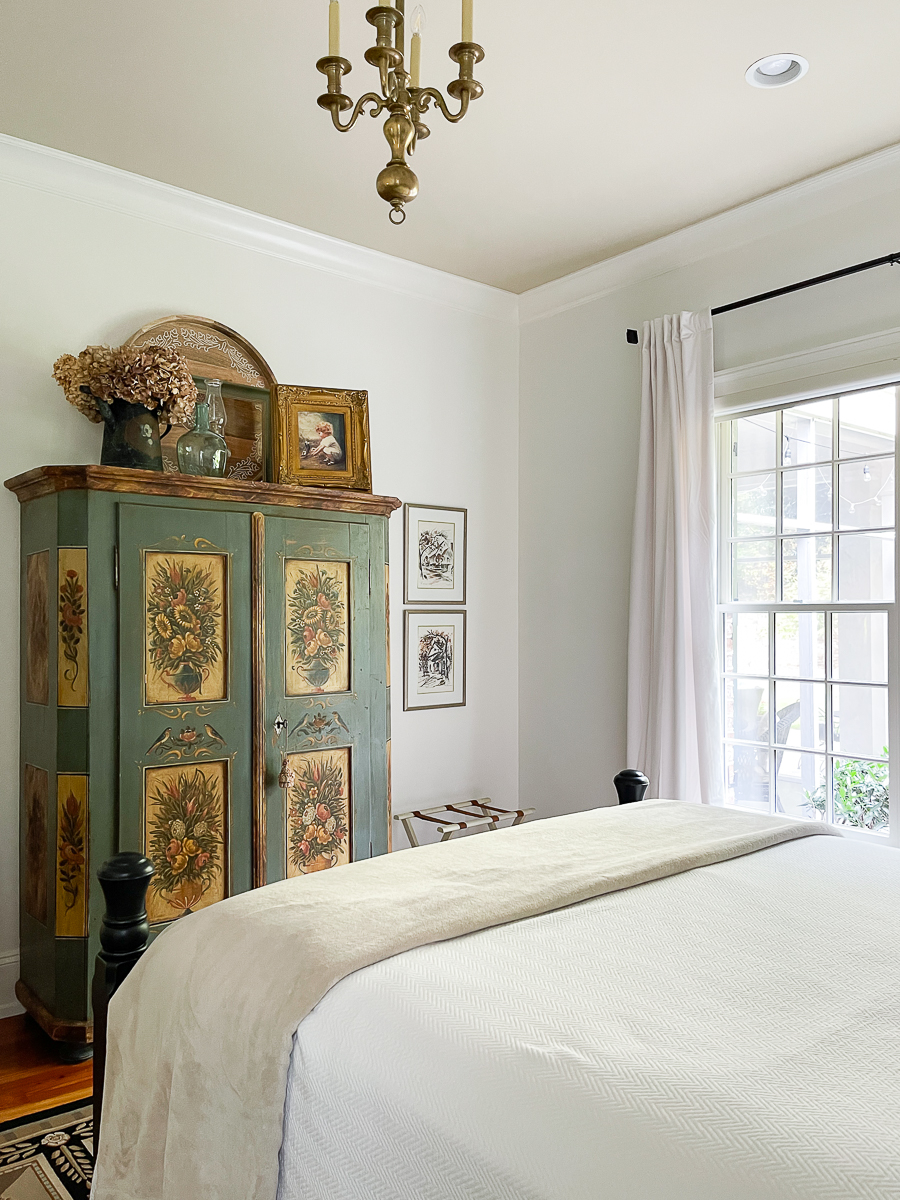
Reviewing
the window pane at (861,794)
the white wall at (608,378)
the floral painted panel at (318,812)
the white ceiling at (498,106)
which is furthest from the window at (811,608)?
the floral painted panel at (318,812)

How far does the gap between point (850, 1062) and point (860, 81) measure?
2.77m

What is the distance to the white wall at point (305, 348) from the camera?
10.1ft

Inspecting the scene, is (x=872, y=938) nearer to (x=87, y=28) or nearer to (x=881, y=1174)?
(x=881, y=1174)

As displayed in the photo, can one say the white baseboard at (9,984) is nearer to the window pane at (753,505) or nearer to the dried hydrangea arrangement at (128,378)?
the dried hydrangea arrangement at (128,378)

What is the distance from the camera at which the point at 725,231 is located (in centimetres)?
366

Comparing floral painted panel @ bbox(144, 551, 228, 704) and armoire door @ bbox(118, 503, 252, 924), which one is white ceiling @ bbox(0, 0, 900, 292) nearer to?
armoire door @ bbox(118, 503, 252, 924)

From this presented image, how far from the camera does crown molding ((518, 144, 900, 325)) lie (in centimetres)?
319

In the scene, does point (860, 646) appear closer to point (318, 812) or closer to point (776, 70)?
point (776, 70)

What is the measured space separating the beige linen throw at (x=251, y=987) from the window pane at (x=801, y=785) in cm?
170

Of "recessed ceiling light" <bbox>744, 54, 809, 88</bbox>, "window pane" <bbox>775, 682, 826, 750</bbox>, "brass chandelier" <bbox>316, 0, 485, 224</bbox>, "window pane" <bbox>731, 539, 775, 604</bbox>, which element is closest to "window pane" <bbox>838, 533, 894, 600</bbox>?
"window pane" <bbox>731, 539, 775, 604</bbox>

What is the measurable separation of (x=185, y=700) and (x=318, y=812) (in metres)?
0.65

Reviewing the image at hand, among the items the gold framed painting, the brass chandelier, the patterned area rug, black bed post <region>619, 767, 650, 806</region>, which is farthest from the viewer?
the gold framed painting

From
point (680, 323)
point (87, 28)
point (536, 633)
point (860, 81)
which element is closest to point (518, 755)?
point (536, 633)

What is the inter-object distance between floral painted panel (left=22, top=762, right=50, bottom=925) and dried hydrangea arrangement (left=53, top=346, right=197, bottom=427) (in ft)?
4.09
